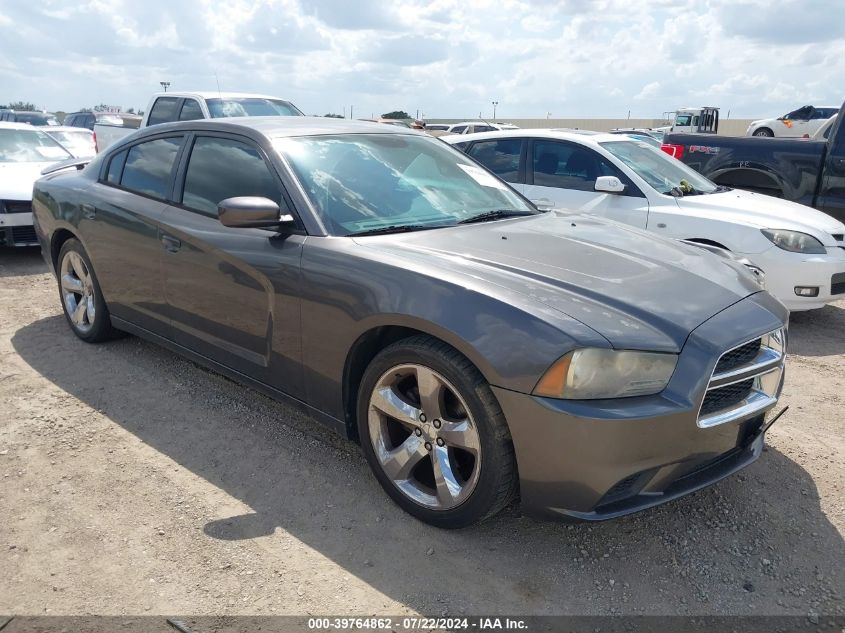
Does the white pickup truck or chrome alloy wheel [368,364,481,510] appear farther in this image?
the white pickup truck

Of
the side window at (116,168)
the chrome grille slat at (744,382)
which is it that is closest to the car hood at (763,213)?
the chrome grille slat at (744,382)

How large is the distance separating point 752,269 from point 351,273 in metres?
2.27

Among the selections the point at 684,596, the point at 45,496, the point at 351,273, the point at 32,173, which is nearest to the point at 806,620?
the point at 684,596

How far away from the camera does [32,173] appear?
27.9 feet

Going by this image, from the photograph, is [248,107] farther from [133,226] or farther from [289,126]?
[289,126]

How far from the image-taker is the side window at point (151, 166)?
4098mm

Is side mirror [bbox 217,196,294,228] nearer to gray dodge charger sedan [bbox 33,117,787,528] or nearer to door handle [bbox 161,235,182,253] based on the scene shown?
gray dodge charger sedan [bbox 33,117,787,528]

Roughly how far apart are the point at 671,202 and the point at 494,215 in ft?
10.1

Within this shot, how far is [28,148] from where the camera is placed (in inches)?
374

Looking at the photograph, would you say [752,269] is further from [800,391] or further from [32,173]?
[32,173]

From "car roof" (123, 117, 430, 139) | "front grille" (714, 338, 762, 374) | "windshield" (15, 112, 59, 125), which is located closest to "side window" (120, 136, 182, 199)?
"car roof" (123, 117, 430, 139)

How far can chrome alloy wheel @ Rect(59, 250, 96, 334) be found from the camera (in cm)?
482

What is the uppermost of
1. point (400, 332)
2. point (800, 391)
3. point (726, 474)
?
point (400, 332)

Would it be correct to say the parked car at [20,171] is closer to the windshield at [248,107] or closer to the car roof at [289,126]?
the windshield at [248,107]
